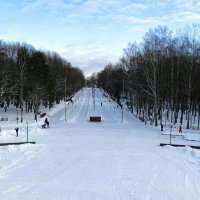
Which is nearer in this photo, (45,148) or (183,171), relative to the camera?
(183,171)

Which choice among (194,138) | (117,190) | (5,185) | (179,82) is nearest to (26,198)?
(5,185)

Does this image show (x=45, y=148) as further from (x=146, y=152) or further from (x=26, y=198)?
(x=26, y=198)

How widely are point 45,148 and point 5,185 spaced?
1184cm

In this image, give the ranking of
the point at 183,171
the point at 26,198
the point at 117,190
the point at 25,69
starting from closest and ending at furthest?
1. the point at 26,198
2. the point at 117,190
3. the point at 183,171
4. the point at 25,69

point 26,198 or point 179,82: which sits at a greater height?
point 179,82

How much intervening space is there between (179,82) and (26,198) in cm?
4212

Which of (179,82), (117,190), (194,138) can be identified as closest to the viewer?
(117,190)

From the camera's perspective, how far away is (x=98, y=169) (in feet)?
78.2

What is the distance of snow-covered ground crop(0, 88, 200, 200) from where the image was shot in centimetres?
1839

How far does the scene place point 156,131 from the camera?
142ft

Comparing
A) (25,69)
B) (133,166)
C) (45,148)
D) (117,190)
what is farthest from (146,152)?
(25,69)

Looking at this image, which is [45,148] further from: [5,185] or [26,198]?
[26,198]

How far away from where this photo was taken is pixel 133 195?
1802cm

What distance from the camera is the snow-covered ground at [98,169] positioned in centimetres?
1839
